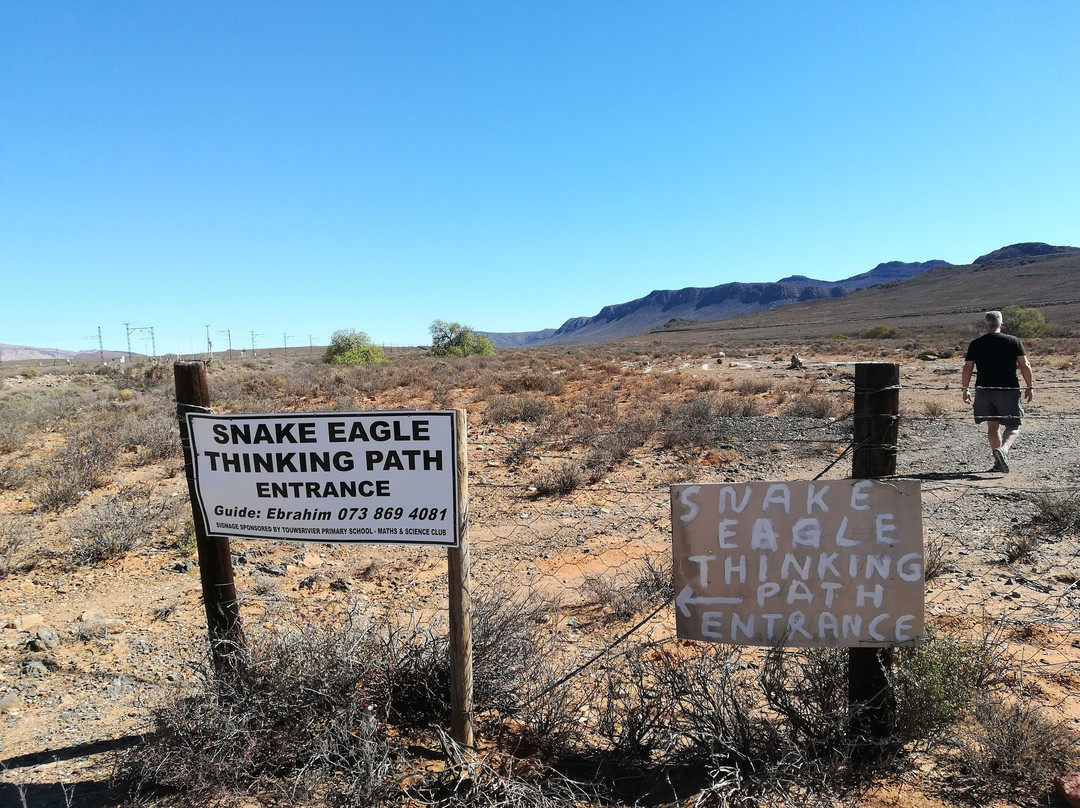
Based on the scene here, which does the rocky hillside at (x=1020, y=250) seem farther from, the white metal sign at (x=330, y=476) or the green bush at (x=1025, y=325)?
the white metal sign at (x=330, y=476)

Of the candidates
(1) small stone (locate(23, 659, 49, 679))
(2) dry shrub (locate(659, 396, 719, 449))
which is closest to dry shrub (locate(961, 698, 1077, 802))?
(1) small stone (locate(23, 659, 49, 679))

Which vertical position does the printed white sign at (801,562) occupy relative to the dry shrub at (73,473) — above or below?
above

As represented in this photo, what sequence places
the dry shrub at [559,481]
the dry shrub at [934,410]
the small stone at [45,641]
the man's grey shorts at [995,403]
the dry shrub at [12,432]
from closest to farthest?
the small stone at [45,641], the man's grey shorts at [995,403], the dry shrub at [559,481], the dry shrub at [12,432], the dry shrub at [934,410]

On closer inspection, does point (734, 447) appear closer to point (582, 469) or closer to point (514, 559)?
point (582, 469)

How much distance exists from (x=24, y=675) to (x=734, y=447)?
890 cm

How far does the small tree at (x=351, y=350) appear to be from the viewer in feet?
122

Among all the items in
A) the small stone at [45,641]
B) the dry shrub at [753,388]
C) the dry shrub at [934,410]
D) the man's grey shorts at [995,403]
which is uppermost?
the man's grey shorts at [995,403]

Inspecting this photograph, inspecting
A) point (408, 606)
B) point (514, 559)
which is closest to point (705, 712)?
point (408, 606)

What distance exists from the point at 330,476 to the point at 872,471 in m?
2.50

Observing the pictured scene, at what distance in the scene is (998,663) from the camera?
350 centimetres

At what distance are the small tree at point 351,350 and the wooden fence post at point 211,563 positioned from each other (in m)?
34.0

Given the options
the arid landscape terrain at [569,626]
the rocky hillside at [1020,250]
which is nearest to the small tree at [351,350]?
the arid landscape terrain at [569,626]

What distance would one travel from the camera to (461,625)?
8.70 ft

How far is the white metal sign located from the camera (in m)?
2.58
